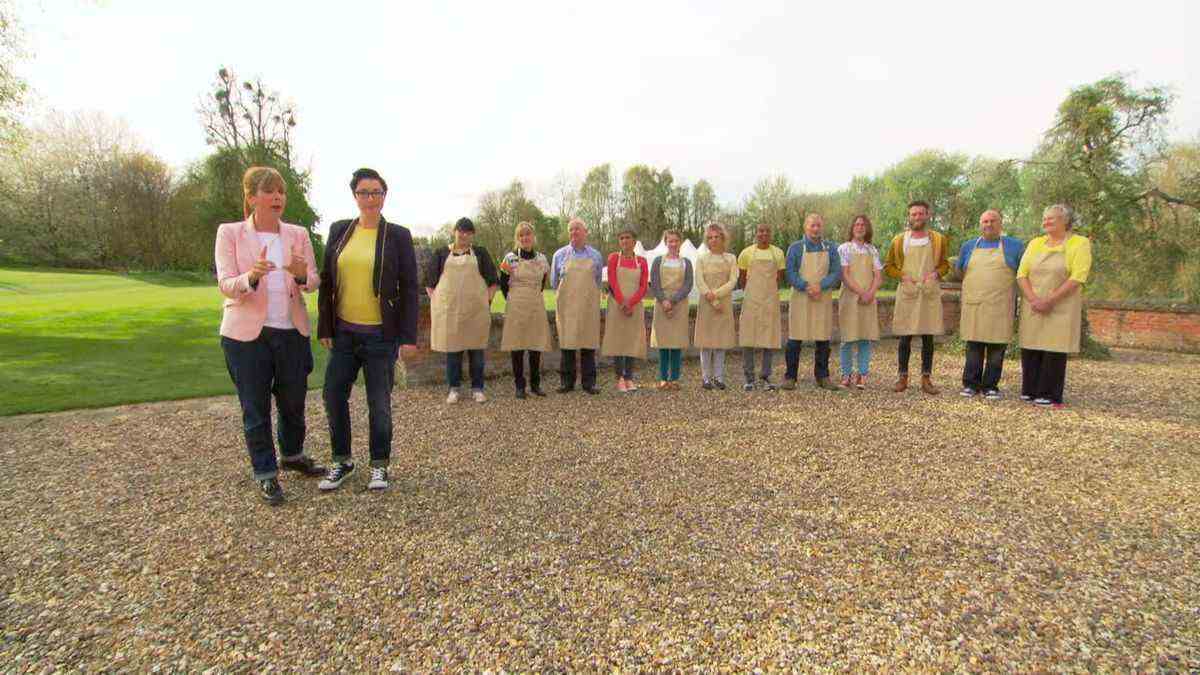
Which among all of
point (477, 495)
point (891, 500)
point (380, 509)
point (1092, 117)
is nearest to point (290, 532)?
point (380, 509)

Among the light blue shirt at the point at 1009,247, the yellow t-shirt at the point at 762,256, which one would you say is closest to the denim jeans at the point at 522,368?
the yellow t-shirt at the point at 762,256

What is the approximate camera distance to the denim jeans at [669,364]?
7.23 meters

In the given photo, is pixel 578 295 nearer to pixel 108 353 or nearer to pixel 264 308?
→ pixel 264 308

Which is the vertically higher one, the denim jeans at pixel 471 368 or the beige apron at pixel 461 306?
the beige apron at pixel 461 306

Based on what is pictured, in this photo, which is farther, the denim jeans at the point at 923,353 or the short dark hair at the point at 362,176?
the denim jeans at the point at 923,353

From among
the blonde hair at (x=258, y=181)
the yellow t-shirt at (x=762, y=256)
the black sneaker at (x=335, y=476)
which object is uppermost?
the blonde hair at (x=258, y=181)

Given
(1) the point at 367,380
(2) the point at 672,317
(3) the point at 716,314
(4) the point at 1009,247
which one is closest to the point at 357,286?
(1) the point at 367,380

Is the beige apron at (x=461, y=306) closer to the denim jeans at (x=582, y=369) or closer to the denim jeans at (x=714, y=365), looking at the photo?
the denim jeans at (x=582, y=369)

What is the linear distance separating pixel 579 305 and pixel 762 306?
2.19 metres

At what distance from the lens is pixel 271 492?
3623 mm

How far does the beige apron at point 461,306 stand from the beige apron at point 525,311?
31 cm

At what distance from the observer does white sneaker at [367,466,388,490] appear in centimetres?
384

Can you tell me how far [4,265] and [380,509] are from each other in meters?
47.1

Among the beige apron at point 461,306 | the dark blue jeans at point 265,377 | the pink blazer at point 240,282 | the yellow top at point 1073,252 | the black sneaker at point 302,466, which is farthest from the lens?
the beige apron at point 461,306
